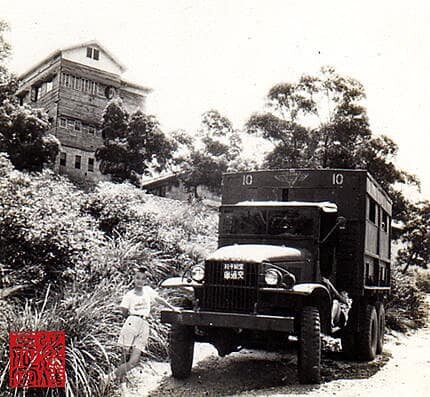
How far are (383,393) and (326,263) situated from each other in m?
2.31

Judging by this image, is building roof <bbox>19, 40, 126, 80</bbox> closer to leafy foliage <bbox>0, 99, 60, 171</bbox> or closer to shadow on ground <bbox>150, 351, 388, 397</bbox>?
leafy foliage <bbox>0, 99, 60, 171</bbox>

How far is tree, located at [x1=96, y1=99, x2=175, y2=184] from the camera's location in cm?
3241

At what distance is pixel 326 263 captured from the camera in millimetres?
8375

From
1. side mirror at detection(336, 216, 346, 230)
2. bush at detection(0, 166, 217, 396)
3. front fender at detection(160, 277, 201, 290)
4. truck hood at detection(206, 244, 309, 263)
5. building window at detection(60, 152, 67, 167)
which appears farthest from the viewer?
building window at detection(60, 152, 67, 167)

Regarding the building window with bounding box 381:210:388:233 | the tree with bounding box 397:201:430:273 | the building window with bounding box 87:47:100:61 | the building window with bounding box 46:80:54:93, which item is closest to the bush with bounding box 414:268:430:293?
the tree with bounding box 397:201:430:273

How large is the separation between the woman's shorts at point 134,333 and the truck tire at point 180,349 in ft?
2.35

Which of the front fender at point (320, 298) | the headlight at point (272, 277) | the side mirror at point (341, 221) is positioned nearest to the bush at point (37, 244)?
the headlight at point (272, 277)

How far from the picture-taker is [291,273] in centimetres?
762

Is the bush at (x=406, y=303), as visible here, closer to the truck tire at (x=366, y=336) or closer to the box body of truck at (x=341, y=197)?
the truck tire at (x=366, y=336)

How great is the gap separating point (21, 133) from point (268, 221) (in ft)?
73.1

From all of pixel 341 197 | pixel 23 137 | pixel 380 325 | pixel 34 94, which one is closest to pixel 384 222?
pixel 380 325

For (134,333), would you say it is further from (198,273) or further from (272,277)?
(272,277)

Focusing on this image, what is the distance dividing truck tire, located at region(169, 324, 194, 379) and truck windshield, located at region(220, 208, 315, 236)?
1.87 meters

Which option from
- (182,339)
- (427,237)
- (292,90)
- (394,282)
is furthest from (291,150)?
(182,339)
